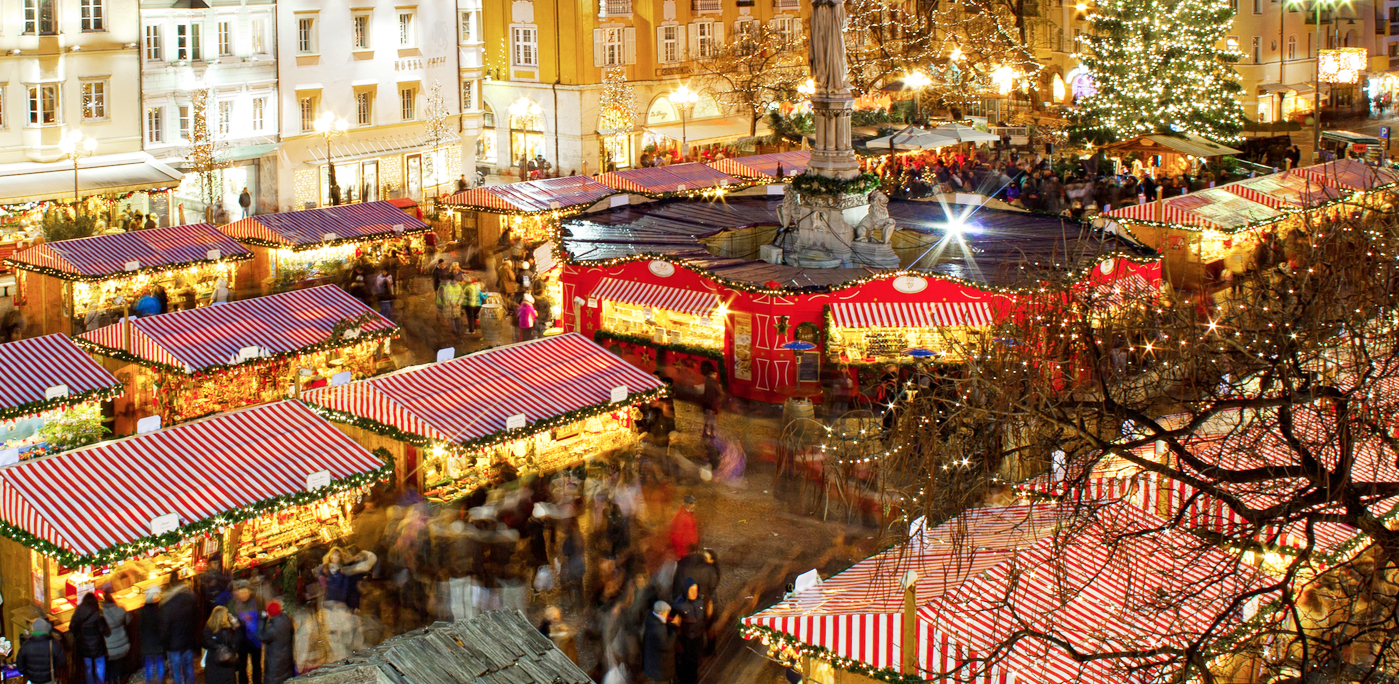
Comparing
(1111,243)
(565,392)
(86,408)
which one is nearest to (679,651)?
(565,392)

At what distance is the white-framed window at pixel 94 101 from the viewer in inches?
1321

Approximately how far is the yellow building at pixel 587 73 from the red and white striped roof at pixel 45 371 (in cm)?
2706

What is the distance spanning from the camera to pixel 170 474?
602 inches

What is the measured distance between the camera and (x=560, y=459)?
18547 mm

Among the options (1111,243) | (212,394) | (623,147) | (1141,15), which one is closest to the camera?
(212,394)

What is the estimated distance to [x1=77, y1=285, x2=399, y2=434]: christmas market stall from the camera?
20.5 metres

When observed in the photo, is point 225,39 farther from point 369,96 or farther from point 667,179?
point 667,179

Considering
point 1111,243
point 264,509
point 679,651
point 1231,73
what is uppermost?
point 1231,73

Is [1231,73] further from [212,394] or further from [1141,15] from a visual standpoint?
[212,394]

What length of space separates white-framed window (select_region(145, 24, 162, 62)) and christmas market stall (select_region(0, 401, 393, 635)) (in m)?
21.1

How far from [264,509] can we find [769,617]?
597 cm

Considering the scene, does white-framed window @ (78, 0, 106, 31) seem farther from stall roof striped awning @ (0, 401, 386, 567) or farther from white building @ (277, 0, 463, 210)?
stall roof striped awning @ (0, 401, 386, 567)

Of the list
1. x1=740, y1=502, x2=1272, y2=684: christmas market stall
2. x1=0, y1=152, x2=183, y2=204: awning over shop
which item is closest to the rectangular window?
x1=0, y1=152, x2=183, y2=204: awning over shop

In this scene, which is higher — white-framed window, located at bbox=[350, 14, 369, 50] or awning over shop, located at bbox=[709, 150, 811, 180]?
white-framed window, located at bbox=[350, 14, 369, 50]
